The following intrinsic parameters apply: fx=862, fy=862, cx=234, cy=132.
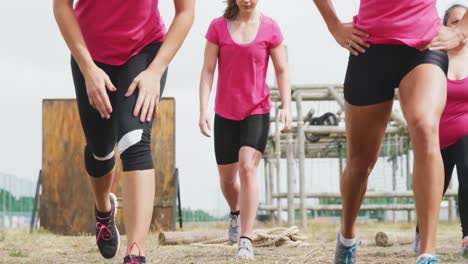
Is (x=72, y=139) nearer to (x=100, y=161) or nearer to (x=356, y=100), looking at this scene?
(x=100, y=161)

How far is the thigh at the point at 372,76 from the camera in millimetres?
3986

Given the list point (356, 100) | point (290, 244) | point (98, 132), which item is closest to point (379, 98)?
point (356, 100)

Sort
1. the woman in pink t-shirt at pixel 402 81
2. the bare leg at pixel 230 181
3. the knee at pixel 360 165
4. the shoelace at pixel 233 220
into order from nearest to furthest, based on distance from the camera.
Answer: the woman in pink t-shirt at pixel 402 81 < the knee at pixel 360 165 < the bare leg at pixel 230 181 < the shoelace at pixel 233 220

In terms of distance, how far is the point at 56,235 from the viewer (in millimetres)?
11336

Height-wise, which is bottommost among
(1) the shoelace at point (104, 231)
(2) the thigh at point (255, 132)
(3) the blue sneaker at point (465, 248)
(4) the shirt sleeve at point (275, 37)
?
(3) the blue sneaker at point (465, 248)

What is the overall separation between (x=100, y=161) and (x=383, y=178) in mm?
13191

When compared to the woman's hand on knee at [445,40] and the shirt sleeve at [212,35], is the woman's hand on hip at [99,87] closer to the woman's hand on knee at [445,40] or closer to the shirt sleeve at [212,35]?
the woman's hand on knee at [445,40]

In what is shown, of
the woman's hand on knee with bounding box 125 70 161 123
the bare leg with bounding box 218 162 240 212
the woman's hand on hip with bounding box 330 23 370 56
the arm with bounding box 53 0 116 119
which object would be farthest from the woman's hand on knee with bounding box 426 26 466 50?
the bare leg with bounding box 218 162 240 212

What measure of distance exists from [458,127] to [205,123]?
6.10 ft

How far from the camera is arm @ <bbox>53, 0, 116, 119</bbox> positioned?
397 cm

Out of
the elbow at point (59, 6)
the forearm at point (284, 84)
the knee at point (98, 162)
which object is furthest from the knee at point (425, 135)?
the forearm at point (284, 84)

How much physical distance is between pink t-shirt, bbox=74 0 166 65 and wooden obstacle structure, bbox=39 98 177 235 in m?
7.03

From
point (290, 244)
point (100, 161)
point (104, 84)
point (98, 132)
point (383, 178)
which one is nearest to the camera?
point (104, 84)

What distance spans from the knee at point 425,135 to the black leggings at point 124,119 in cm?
122
